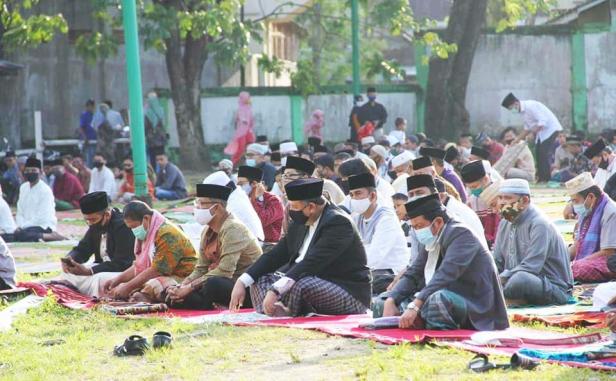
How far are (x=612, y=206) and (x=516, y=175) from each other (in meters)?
8.50

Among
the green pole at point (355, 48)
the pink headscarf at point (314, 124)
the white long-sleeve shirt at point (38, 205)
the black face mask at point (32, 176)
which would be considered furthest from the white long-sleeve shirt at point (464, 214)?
the green pole at point (355, 48)

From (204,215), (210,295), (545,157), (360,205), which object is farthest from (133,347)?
(545,157)

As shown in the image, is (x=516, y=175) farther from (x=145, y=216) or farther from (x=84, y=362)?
(x=84, y=362)

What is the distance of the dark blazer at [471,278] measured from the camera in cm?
788

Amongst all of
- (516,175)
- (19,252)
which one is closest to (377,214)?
(19,252)

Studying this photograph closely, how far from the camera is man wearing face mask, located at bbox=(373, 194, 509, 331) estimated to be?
788 centimetres

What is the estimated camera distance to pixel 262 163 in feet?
57.5

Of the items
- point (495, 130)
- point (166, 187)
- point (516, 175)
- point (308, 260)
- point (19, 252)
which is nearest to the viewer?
point (308, 260)

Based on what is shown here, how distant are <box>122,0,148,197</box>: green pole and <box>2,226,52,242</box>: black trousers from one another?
178 cm

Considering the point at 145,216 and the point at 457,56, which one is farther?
the point at 457,56

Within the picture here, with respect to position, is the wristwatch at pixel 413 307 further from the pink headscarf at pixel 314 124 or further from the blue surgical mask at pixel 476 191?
the pink headscarf at pixel 314 124

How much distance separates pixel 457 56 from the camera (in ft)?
87.9

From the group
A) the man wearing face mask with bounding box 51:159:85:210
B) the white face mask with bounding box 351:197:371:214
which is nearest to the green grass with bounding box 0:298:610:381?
the white face mask with bounding box 351:197:371:214

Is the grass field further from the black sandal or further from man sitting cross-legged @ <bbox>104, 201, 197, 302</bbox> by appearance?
man sitting cross-legged @ <bbox>104, 201, 197, 302</bbox>
